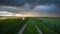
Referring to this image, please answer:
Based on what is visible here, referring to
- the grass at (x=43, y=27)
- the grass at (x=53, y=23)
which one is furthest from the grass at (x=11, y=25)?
the grass at (x=53, y=23)

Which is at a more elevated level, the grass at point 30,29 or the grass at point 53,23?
the grass at point 53,23

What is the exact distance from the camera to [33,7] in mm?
4160

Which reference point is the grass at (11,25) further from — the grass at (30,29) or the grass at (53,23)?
the grass at (53,23)

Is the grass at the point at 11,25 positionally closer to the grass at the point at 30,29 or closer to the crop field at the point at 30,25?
the crop field at the point at 30,25

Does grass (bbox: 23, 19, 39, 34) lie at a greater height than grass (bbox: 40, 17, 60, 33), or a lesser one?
lesser

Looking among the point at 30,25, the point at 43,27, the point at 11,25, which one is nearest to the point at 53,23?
the point at 43,27

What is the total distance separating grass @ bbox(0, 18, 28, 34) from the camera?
4117mm

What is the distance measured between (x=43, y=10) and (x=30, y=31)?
51 cm

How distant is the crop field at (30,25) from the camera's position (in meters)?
4.11

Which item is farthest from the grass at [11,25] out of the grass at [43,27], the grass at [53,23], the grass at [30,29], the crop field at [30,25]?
the grass at [53,23]

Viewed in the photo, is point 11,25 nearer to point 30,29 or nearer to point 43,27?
point 30,29

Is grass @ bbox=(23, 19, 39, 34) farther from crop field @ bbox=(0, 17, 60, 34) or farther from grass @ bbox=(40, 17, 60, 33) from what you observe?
grass @ bbox=(40, 17, 60, 33)

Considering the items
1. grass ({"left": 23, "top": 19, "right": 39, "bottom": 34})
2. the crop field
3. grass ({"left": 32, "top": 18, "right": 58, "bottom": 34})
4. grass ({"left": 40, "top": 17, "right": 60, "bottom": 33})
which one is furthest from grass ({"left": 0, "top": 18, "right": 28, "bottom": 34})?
grass ({"left": 40, "top": 17, "right": 60, "bottom": 33})

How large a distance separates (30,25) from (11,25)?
0.39m
